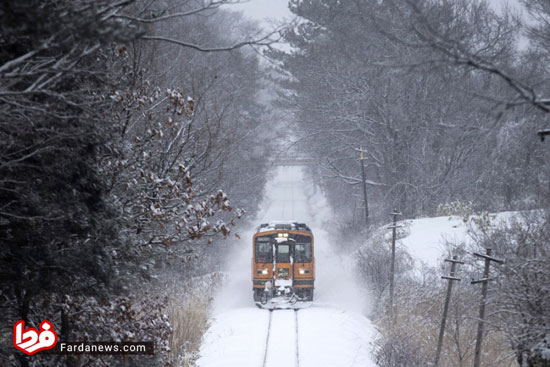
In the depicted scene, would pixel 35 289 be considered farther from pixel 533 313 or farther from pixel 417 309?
pixel 417 309

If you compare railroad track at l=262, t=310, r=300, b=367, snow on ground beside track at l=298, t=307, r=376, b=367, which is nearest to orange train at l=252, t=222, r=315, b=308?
railroad track at l=262, t=310, r=300, b=367

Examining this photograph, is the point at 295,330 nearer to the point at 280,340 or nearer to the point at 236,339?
the point at 280,340

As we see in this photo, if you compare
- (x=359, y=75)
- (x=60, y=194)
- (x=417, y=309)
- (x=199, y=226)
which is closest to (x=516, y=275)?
(x=199, y=226)

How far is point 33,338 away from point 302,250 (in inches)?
550

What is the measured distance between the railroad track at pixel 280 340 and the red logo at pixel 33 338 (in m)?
6.66

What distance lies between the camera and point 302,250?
68.3ft

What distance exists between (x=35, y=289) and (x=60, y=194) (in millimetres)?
1106

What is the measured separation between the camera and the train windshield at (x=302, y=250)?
20.8 metres

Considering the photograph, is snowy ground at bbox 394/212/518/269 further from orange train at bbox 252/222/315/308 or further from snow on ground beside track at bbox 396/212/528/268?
orange train at bbox 252/222/315/308

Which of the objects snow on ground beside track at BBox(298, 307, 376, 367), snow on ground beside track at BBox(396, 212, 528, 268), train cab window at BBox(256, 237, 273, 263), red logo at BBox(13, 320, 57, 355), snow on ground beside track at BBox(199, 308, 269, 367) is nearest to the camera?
red logo at BBox(13, 320, 57, 355)

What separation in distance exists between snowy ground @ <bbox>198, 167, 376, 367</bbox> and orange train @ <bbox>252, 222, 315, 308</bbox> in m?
0.80

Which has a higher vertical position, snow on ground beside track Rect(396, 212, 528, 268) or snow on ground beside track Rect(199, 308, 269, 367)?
snow on ground beside track Rect(396, 212, 528, 268)

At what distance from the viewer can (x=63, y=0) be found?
5.10 metres

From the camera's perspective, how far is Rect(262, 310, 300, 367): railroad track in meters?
13.7
